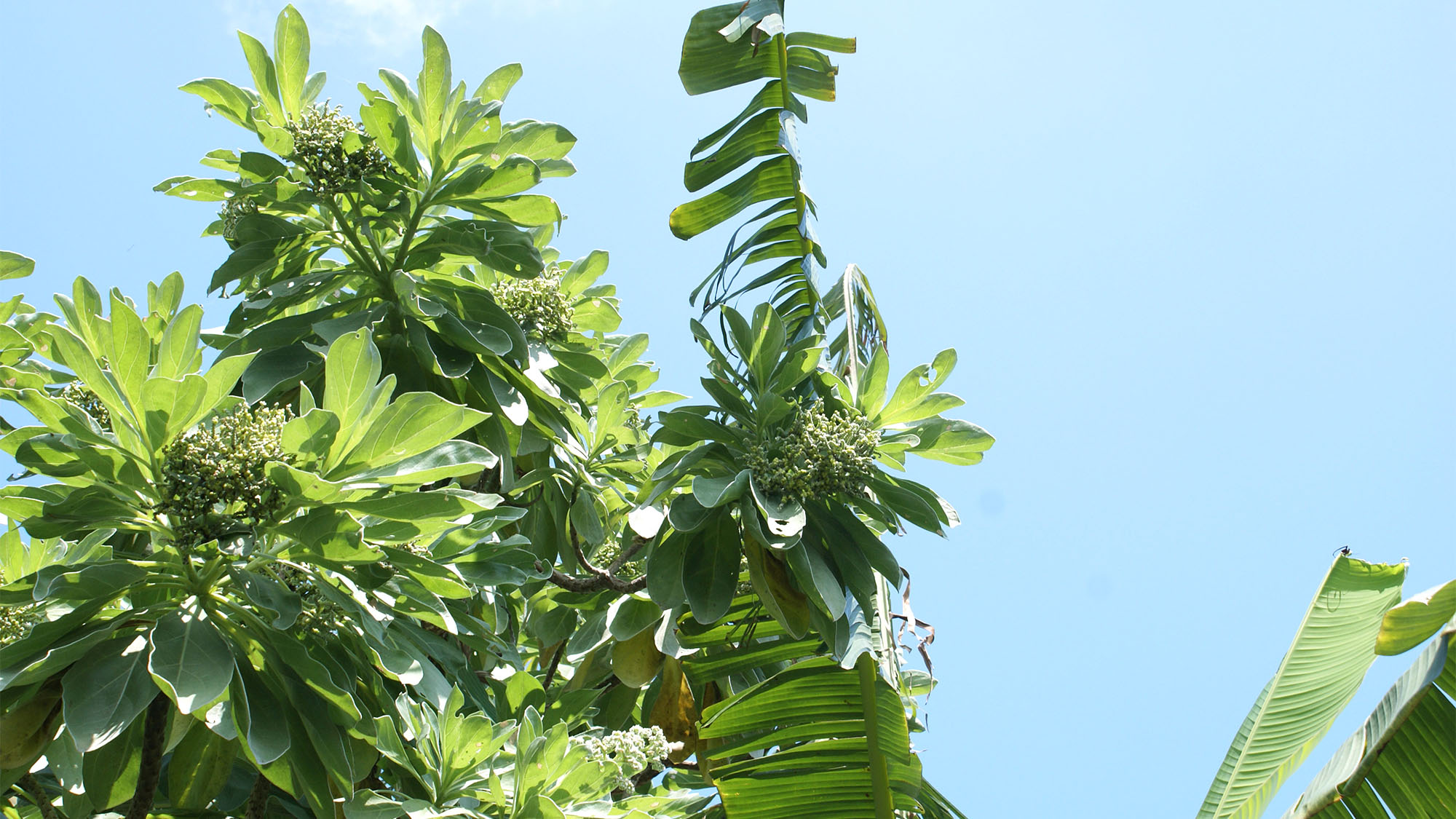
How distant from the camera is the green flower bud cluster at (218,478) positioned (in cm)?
261

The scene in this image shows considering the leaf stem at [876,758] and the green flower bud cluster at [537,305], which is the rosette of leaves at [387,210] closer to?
the green flower bud cluster at [537,305]

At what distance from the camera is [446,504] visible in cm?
266

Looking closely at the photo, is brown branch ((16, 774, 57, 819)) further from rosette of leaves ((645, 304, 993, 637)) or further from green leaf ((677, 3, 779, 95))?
green leaf ((677, 3, 779, 95))

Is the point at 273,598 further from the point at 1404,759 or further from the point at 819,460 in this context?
the point at 1404,759

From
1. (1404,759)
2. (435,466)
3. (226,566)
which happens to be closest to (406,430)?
(435,466)

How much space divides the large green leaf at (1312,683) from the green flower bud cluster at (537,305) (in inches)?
116

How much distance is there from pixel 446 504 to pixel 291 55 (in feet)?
6.72

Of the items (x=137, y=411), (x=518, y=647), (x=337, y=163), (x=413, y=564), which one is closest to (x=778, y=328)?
(x=413, y=564)

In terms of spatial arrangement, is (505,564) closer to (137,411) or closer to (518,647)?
(137,411)

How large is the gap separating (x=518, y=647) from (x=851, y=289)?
9.19 ft

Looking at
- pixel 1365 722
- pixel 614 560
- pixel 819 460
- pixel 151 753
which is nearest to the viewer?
pixel 1365 722

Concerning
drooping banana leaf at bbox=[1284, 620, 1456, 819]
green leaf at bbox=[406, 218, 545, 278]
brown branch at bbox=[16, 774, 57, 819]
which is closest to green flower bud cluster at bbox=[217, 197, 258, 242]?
green leaf at bbox=[406, 218, 545, 278]

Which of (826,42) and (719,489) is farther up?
(826,42)

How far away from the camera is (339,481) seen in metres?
2.57
